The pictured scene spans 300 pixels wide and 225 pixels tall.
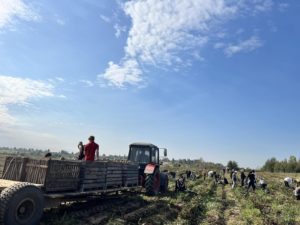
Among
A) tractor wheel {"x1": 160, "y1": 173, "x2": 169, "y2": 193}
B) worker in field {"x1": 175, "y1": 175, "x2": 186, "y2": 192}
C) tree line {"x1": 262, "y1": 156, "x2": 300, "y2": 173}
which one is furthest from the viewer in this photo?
tree line {"x1": 262, "y1": 156, "x2": 300, "y2": 173}

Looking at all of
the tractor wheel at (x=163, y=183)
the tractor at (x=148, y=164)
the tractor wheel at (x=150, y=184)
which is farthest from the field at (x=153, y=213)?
the tractor wheel at (x=163, y=183)

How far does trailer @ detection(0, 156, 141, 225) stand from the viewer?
745 centimetres

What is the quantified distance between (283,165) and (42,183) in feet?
338

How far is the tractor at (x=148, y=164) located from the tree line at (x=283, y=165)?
8988 cm

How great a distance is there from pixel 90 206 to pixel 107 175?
119cm

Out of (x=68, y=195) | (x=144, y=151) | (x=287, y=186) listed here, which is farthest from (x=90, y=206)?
(x=287, y=186)

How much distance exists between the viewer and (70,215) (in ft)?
31.4

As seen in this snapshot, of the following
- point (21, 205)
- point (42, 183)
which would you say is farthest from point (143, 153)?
point (21, 205)

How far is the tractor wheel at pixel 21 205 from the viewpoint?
23.7ft

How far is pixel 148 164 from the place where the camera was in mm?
A: 16125

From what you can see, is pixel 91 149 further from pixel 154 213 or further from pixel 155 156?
pixel 155 156

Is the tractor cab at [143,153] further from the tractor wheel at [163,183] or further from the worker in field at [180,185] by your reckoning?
the worker in field at [180,185]

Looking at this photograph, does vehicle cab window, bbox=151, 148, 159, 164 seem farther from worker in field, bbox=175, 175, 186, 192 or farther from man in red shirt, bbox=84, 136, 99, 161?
man in red shirt, bbox=84, 136, 99, 161

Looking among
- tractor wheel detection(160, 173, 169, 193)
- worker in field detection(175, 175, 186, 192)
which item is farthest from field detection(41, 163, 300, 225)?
worker in field detection(175, 175, 186, 192)
